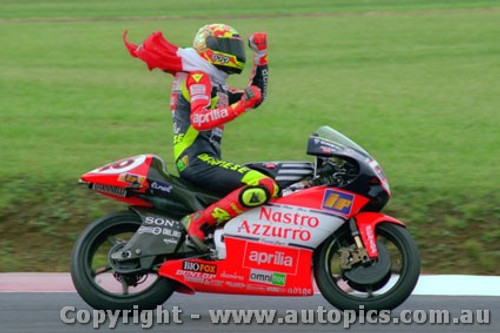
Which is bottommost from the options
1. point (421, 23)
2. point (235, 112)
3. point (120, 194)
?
point (421, 23)

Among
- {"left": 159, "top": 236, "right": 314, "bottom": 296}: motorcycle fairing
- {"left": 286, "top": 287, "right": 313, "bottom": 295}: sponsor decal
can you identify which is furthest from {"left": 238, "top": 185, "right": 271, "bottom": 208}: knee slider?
{"left": 286, "top": 287, "right": 313, "bottom": 295}: sponsor decal

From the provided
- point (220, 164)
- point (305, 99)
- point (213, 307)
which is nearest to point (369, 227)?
point (220, 164)

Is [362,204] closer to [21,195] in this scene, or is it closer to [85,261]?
[85,261]

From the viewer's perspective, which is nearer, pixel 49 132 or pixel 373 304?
pixel 373 304

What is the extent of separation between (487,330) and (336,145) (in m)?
1.45

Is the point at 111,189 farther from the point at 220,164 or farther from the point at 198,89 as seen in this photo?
the point at 198,89

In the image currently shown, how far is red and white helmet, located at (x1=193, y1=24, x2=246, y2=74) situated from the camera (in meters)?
7.13

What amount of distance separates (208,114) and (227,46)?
23.9 inches

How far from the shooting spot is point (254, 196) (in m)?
6.78

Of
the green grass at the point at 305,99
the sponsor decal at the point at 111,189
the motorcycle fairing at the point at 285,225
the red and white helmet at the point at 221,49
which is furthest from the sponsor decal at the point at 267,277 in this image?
the green grass at the point at 305,99

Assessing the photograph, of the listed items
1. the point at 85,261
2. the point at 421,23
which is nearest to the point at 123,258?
the point at 85,261

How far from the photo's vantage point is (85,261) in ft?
22.8

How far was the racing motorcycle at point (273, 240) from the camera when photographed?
6801 millimetres

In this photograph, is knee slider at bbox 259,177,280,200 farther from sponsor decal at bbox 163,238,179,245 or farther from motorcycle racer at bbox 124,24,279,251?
sponsor decal at bbox 163,238,179,245
